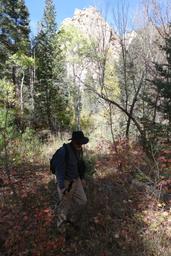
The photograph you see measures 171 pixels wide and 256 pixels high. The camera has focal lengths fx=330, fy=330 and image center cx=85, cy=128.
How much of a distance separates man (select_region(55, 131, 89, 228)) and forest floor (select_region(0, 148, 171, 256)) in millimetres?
366

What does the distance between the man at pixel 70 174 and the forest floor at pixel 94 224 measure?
14.4 inches

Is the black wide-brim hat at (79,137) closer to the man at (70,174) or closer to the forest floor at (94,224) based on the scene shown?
the man at (70,174)

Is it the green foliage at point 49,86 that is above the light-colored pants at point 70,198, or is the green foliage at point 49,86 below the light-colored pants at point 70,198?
above

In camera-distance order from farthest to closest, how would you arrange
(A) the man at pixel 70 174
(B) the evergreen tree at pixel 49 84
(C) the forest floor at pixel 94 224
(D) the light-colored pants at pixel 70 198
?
1. (B) the evergreen tree at pixel 49 84
2. (D) the light-colored pants at pixel 70 198
3. (A) the man at pixel 70 174
4. (C) the forest floor at pixel 94 224

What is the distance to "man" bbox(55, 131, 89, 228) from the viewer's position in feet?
18.4

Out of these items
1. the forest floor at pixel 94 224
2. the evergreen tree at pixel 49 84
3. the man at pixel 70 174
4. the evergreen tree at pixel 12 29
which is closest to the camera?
the forest floor at pixel 94 224

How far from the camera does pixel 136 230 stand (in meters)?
5.88

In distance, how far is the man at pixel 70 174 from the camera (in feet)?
18.4

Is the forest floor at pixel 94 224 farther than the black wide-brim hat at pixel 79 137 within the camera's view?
No

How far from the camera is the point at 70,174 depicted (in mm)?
5871

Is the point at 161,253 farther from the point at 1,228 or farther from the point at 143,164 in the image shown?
the point at 143,164

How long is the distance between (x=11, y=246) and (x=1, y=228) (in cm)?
66

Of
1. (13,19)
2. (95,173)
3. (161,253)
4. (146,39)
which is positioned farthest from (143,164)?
(13,19)

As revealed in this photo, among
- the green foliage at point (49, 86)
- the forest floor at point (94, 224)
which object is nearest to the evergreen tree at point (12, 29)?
the green foliage at point (49, 86)
